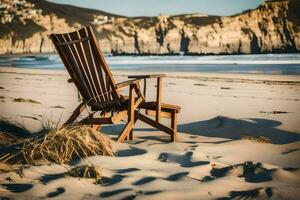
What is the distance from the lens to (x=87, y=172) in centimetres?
298

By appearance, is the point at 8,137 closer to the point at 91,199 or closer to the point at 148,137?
the point at 148,137

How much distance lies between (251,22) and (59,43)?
295 feet

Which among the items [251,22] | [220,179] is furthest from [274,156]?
[251,22]

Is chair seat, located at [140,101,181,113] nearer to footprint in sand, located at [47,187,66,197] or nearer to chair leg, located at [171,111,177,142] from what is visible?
chair leg, located at [171,111,177,142]

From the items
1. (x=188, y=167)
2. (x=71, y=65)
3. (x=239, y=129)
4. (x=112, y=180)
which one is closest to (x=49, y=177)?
(x=112, y=180)

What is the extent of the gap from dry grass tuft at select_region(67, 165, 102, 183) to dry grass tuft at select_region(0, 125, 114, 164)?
0.94ft

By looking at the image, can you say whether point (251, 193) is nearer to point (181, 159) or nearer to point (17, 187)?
point (181, 159)

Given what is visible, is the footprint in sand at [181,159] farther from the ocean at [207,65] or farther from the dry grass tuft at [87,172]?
the ocean at [207,65]

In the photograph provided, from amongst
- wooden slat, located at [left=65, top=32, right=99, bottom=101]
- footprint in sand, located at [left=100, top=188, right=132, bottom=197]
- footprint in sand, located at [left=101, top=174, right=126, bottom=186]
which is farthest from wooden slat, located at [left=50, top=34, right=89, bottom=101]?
footprint in sand, located at [left=100, top=188, right=132, bottom=197]

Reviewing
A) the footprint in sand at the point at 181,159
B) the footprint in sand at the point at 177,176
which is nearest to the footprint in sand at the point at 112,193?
the footprint in sand at the point at 177,176

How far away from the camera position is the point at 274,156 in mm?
3701

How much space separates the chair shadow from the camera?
4883mm

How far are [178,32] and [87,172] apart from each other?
324ft

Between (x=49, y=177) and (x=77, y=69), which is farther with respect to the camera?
(x=77, y=69)
